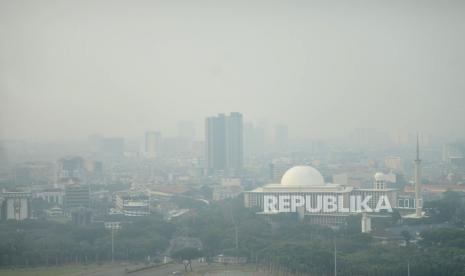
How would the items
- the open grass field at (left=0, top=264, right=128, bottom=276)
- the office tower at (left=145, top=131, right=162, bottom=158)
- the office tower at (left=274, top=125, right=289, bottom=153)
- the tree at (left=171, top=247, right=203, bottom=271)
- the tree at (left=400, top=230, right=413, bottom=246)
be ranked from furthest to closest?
the office tower at (left=274, top=125, right=289, bottom=153) → the office tower at (left=145, top=131, right=162, bottom=158) → the tree at (left=400, top=230, right=413, bottom=246) → the tree at (left=171, top=247, right=203, bottom=271) → the open grass field at (left=0, top=264, right=128, bottom=276)

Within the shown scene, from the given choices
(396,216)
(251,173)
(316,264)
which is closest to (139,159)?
(251,173)

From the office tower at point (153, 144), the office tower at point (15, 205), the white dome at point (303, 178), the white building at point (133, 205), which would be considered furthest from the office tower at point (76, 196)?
the white dome at point (303, 178)

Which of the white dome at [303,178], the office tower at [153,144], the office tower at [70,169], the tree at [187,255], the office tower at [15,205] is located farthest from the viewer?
the office tower at [153,144]

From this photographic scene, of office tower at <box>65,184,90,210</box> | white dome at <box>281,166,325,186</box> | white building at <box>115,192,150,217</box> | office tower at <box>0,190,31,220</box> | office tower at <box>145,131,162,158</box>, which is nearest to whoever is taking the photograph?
office tower at <box>0,190,31,220</box>

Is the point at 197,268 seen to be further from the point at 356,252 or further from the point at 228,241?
the point at 356,252

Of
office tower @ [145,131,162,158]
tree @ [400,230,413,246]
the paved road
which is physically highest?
office tower @ [145,131,162,158]

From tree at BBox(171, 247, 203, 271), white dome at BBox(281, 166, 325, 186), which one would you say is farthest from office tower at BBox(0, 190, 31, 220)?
white dome at BBox(281, 166, 325, 186)

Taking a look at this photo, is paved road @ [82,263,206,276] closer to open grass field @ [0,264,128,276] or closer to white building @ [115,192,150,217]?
open grass field @ [0,264,128,276]

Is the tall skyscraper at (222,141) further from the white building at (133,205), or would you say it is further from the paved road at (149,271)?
the paved road at (149,271)
